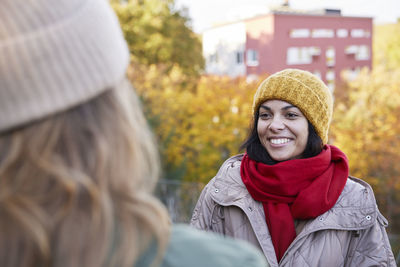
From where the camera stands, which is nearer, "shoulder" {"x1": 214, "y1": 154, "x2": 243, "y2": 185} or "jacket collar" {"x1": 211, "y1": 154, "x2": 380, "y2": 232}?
"jacket collar" {"x1": 211, "y1": 154, "x2": 380, "y2": 232}

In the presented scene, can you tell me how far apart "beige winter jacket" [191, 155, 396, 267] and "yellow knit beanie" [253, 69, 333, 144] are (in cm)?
41

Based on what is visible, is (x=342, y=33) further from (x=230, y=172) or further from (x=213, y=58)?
(x=230, y=172)

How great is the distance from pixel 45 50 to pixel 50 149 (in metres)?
0.17

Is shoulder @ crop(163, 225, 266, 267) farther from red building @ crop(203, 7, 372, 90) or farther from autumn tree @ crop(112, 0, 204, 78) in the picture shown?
red building @ crop(203, 7, 372, 90)

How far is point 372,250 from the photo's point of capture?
97.5 inches

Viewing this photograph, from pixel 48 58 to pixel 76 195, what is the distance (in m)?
A: 0.24

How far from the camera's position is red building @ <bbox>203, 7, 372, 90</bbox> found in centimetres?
4122

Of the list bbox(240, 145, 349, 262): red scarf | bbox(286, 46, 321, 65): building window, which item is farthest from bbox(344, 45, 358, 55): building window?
bbox(240, 145, 349, 262): red scarf

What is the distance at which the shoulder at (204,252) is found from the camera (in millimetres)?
871

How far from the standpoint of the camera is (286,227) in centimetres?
262

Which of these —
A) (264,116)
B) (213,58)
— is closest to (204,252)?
(264,116)

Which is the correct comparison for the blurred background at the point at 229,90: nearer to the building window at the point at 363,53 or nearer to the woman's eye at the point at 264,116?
the building window at the point at 363,53

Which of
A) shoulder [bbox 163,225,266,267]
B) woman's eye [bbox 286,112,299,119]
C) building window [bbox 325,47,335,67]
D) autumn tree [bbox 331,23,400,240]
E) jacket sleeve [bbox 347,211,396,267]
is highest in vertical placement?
shoulder [bbox 163,225,266,267]

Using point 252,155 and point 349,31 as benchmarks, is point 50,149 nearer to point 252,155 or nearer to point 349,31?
point 252,155
